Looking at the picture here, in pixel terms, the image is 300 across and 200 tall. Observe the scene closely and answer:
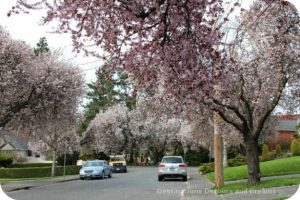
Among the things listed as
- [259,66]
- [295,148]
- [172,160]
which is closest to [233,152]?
[172,160]

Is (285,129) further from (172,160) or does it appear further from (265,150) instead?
(172,160)

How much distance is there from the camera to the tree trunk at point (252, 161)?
19.8 meters

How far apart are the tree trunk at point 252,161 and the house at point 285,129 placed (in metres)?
3.03

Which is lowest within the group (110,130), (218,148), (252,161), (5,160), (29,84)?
(252,161)

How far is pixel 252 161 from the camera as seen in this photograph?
20.0 metres

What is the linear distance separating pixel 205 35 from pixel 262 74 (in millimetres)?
12046

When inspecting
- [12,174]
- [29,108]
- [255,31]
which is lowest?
[12,174]

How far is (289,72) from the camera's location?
17250mm

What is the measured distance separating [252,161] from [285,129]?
4.67m

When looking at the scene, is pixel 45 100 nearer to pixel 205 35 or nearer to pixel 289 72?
pixel 289 72

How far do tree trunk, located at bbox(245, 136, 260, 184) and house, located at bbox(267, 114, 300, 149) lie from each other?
3032 mm

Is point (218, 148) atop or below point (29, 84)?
below

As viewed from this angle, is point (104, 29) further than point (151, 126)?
No

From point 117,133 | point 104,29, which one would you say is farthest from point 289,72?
point 117,133
